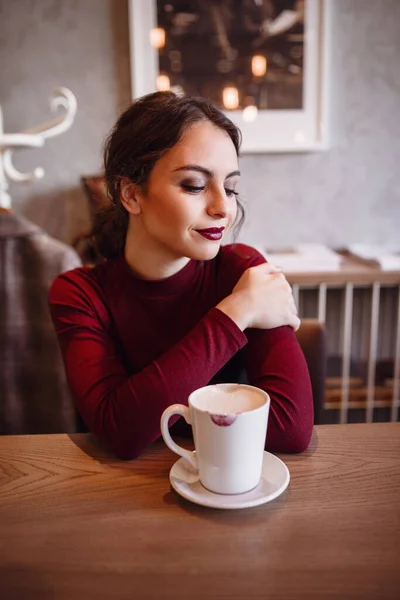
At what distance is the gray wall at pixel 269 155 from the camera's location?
2162mm

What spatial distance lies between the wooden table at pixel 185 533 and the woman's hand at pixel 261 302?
0.73ft

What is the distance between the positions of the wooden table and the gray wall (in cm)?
170

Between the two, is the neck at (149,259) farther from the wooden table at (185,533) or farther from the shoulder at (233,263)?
the wooden table at (185,533)

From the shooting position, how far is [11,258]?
4.65 feet

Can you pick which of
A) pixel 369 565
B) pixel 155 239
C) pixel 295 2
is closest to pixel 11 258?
pixel 155 239

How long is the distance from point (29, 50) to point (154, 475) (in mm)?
2009

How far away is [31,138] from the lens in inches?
74.2

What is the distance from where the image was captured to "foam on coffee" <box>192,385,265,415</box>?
63 cm

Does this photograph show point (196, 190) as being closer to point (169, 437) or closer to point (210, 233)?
point (210, 233)

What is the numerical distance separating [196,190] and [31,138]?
121 centimetres

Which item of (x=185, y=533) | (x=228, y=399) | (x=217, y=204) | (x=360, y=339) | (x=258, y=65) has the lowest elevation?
(x=360, y=339)

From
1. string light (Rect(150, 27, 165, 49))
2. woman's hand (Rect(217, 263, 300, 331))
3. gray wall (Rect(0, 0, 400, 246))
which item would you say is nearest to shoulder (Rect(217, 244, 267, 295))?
woman's hand (Rect(217, 263, 300, 331))

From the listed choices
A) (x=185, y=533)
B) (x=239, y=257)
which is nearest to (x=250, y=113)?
(x=239, y=257)

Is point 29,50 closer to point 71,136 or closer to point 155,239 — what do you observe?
point 71,136
